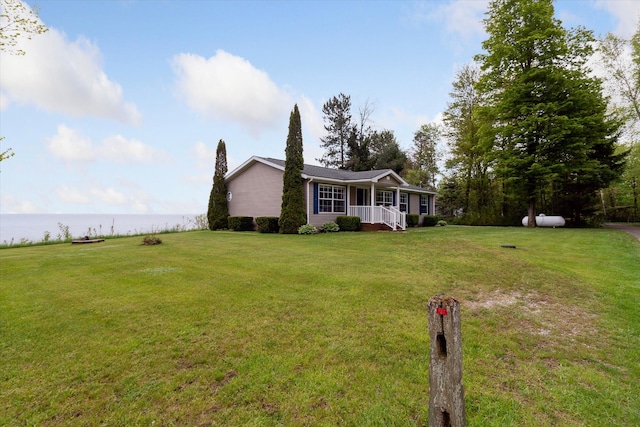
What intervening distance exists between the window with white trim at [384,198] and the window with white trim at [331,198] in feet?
11.3

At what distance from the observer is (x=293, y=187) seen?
1530 centimetres

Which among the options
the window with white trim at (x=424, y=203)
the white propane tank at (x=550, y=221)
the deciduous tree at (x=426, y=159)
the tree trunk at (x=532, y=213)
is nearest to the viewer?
the white propane tank at (x=550, y=221)

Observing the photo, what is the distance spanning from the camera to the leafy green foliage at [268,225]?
15829mm

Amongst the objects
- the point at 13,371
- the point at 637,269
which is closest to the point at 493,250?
the point at 637,269

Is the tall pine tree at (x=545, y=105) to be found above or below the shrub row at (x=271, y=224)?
above

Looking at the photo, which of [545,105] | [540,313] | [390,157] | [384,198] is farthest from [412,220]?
[540,313]

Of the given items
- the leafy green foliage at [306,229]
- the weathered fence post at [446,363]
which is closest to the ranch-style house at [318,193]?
the leafy green foliage at [306,229]

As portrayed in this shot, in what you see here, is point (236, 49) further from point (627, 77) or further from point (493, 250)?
point (627, 77)

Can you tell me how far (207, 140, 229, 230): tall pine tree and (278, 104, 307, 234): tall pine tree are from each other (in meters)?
5.23

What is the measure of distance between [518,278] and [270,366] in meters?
5.44

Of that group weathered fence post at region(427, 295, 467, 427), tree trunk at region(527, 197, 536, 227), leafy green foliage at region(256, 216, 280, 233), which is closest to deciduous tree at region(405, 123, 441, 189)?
tree trunk at region(527, 197, 536, 227)

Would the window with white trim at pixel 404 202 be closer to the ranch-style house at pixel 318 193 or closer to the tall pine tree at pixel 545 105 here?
the ranch-style house at pixel 318 193

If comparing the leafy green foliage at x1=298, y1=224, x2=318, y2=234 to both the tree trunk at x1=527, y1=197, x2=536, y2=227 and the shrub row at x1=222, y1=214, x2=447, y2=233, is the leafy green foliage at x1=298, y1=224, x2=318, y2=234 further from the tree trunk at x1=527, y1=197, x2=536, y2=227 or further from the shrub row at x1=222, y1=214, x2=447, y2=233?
the tree trunk at x1=527, y1=197, x2=536, y2=227

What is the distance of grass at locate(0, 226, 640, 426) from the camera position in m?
2.25
